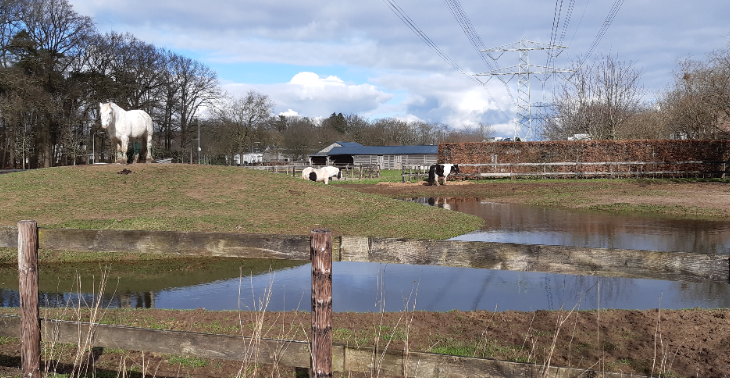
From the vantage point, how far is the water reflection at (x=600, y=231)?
1312cm

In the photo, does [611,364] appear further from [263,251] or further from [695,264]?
[263,251]

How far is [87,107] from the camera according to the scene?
166ft

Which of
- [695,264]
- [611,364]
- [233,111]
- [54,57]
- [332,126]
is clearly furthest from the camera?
[332,126]

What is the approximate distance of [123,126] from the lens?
776 inches

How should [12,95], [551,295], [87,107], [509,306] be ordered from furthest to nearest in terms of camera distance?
[87,107], [12,95], [551,295], [509,306]

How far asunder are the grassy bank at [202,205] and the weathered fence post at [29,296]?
1010cm

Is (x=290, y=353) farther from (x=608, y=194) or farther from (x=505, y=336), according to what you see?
(x=608, y=194)

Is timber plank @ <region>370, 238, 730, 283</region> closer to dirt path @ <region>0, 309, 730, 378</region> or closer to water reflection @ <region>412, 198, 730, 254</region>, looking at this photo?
dirt path @ <region>0, 309, 730, 378</region>

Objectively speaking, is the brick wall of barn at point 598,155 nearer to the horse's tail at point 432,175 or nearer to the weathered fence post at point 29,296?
the horse's tail at point 432,175

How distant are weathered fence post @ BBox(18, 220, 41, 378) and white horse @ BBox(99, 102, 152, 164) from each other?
16.9 meters

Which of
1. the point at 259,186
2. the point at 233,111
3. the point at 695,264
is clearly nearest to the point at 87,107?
the point at 233,111

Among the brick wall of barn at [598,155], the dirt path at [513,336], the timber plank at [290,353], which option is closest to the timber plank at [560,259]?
the timber plank at [290,353]

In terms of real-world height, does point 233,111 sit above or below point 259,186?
above

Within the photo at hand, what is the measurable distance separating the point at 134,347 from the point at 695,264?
3.91 m
